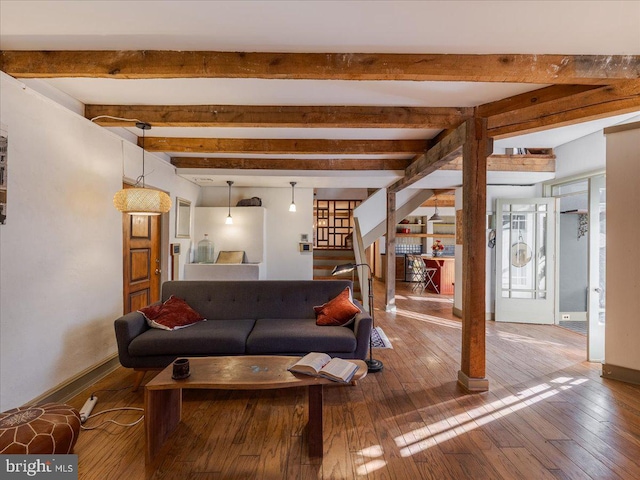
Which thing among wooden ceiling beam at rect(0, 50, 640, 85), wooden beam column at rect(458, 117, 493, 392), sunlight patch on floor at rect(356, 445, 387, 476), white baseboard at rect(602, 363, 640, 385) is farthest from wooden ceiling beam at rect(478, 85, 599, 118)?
sunlight patch on floor at rect(356, 445, 387, 476)

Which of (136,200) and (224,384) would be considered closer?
(224,384)

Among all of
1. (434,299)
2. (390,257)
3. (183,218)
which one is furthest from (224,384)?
(434,299)

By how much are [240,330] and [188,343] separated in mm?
463

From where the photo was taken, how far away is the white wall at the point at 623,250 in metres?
3.05

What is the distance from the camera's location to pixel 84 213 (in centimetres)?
296

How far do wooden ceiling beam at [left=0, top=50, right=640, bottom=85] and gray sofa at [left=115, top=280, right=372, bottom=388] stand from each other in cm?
201

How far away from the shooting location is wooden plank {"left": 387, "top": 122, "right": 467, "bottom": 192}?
123 inches

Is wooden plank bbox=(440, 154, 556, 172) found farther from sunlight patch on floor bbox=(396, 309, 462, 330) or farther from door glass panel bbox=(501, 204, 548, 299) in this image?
sunlight patch on floor bbox=(396, 309, 462, 330)

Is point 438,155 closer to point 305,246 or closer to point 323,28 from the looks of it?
point 323,28

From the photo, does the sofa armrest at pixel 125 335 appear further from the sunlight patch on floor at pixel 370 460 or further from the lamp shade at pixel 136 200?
the sunlight patch on floor at pixel 370 460

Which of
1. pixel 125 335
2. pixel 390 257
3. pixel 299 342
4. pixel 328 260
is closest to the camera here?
pixel 125 335

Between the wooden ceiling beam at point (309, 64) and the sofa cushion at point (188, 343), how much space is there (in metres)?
2.09

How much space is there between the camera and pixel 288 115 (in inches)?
121

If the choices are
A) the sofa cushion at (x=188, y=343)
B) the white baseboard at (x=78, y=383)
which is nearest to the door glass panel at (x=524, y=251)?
the sofa cushion at (x=188, y=343)
